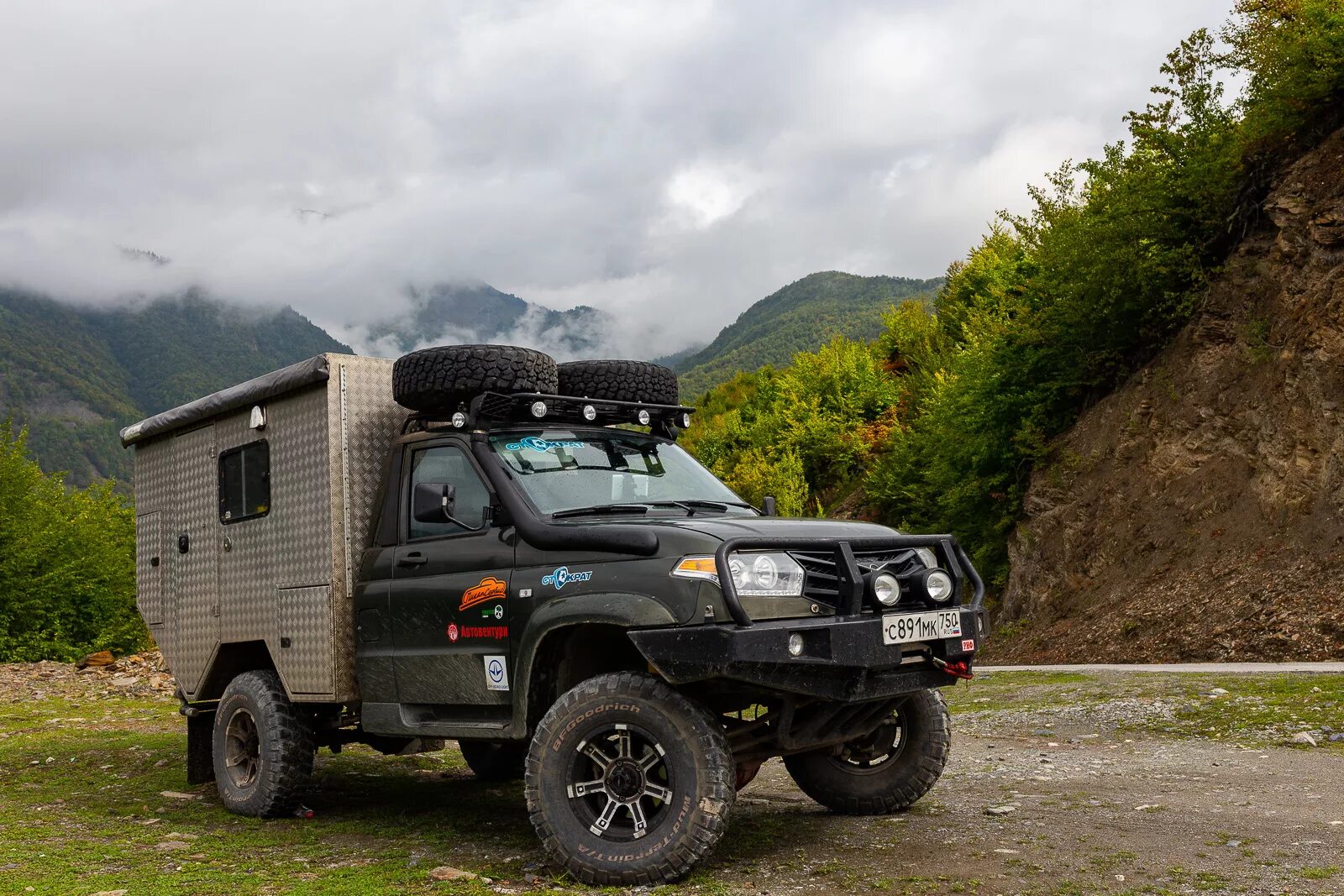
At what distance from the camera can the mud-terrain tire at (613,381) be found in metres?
7.68

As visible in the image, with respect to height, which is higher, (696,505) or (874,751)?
(696,505)

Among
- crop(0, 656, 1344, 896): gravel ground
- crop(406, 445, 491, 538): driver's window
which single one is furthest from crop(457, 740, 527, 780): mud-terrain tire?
crop(406, 445, 491, 538): driver's window

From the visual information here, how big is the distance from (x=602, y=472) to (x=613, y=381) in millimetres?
962

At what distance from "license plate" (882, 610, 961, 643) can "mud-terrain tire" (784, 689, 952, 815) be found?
3.04ft

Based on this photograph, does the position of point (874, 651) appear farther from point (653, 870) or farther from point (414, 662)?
point (414, 662)

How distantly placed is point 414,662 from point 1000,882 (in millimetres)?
3384

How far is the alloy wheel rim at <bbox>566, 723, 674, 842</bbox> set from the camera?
5.61 metres

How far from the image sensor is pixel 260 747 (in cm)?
781

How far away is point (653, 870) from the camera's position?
5.46 m

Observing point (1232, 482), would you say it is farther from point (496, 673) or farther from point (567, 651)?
point (496, 673)

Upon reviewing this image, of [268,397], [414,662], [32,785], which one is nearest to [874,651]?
[414,662]

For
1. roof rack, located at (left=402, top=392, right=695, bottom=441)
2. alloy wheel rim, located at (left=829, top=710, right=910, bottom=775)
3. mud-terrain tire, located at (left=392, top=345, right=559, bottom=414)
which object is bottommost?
alloy wheel rim, located at (left=829, top=710, right=910, bottom=775)

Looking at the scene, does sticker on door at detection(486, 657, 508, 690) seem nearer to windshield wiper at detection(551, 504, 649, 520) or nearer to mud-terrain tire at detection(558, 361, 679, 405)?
windshield wiper at detection(551, 504, 649, 520)

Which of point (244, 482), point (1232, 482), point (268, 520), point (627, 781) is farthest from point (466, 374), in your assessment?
point (1232, 482)
